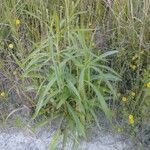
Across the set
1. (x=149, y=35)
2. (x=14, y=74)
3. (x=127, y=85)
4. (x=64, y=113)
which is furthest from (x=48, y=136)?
(x=149, y=35)

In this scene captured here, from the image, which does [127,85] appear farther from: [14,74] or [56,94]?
[14,74]

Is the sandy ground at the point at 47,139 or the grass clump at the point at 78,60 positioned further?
the sandy ground at the point at 47,139

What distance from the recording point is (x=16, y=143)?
78.7 inches

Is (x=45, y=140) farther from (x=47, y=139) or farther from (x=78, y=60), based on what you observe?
(x=78, y=60)

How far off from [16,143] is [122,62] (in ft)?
2.49

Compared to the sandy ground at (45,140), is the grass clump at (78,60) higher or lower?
higher

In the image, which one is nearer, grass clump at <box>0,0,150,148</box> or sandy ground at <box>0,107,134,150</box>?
grass clump at <box>0,0,150,148</box>

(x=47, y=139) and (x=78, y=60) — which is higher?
(x=78, y=60)

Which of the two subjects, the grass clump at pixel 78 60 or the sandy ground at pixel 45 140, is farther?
the sandy ground at pixel 45 140

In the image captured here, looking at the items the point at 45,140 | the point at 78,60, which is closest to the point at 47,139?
the point at 45,140

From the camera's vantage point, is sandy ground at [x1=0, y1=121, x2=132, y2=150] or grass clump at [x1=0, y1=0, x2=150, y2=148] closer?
grass clump at [x1=0, y1=0, x2=150, y2=148]

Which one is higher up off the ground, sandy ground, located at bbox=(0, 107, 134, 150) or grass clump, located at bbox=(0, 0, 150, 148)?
grass clump, located at bbox=(0, 0, 150, 148)

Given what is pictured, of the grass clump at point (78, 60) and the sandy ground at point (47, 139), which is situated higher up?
the grass clump at point (78, 60)

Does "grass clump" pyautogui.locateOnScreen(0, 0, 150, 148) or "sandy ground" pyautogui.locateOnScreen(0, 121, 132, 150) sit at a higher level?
"grass clump" pyautogui.locateOnScreen(0, 0, 150, 148)
